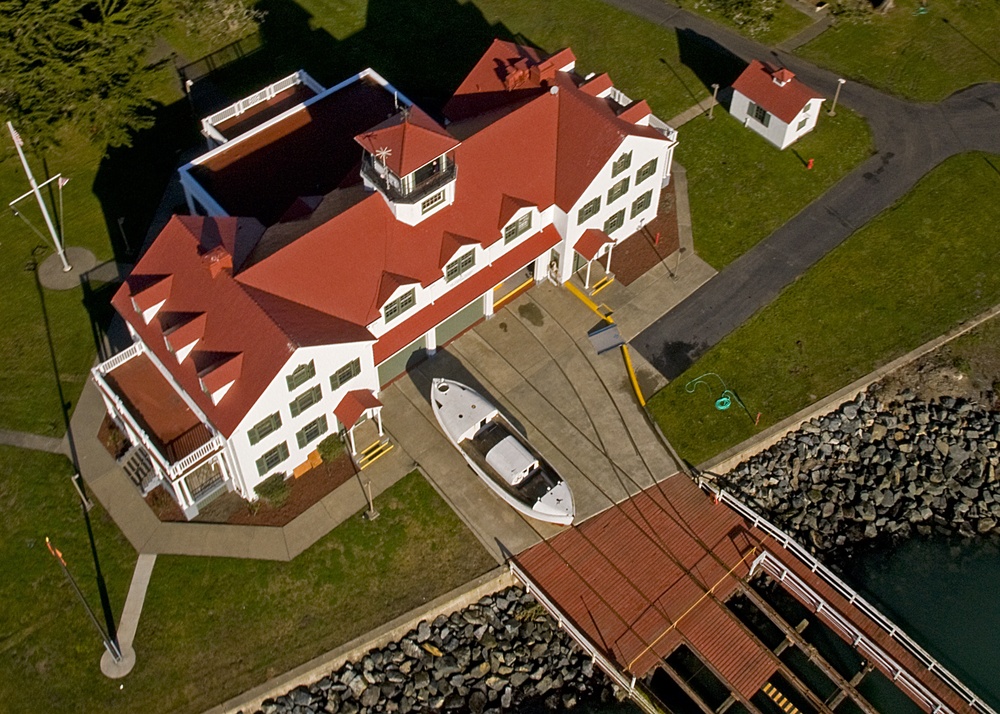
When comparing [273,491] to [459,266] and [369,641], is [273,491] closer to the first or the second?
[369,641]

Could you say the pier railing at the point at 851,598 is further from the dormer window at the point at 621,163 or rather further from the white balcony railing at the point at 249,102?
the white balcony railing at the point at 249,102

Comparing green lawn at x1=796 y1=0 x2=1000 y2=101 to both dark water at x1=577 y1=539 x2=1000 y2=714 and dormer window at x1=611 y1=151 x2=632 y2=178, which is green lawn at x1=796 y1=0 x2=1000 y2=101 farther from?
dark water at x1=577 y1=539 x2=1000 y2=714

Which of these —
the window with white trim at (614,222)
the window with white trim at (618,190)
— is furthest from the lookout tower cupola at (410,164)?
the window with white trim at (614,222)

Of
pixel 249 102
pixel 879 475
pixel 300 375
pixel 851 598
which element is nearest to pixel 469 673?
pixel 300 375

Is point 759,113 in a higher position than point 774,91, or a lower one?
lower

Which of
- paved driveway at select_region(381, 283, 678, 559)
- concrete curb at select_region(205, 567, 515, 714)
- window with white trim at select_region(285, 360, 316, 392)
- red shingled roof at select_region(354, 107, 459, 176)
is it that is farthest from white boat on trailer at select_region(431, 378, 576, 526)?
red shingled roof at select_region(354, 107, 459, 176)
